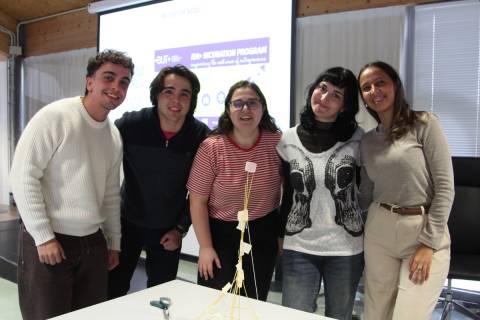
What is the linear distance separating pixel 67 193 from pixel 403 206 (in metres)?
1.30

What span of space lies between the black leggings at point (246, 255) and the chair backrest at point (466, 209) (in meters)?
→ 1.45

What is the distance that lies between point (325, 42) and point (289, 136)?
1.99 m

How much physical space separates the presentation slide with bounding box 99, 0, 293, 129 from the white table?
2.36 metres

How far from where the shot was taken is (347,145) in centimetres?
167

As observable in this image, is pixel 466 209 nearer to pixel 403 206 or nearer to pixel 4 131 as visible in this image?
pixel 403 206

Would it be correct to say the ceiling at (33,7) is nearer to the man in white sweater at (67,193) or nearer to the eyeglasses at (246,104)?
the man in white sweater at (67,193)

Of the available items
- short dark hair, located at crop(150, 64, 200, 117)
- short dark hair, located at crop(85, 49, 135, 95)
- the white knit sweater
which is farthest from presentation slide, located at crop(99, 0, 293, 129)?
the white knit sweater

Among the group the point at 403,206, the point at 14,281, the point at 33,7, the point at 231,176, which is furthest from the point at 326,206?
the point at 33,7

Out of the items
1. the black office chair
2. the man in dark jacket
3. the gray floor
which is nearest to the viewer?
the man in dark jacket

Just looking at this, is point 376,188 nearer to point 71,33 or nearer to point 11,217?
point 71,33

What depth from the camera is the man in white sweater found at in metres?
1.52

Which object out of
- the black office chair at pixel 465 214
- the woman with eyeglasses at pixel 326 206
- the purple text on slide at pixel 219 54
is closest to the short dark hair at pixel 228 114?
the woman with eyeglasses at pixel 326 206

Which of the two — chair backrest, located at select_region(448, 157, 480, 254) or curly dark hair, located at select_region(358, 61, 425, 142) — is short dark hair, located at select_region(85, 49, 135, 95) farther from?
chair backrest, located at select_region(448, 157, 480, 254)

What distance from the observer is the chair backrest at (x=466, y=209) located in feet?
8.29
